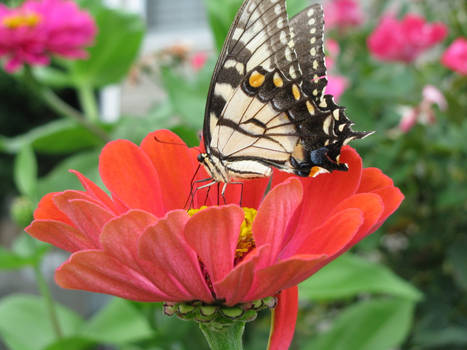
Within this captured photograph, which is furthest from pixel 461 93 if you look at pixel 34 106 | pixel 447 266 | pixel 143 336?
pixel 34 106

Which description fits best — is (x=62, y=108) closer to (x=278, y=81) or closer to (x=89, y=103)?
(x=89, y=103)

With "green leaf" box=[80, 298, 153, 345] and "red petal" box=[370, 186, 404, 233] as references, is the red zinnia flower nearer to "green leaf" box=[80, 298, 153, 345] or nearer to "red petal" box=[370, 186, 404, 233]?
"red petal" box=[370, 186, 404, 233]

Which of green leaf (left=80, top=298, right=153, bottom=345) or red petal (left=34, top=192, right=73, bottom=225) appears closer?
red petal (left=34, top=192, right=73, bottom=225)

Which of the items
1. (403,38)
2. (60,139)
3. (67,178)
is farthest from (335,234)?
(403,38)

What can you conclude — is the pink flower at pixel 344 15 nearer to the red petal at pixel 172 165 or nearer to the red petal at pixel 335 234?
the red petal at pixel 172 165

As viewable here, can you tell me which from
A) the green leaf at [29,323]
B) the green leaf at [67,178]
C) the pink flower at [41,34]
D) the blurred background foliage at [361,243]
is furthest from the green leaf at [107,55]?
the green leaf at [29,323]

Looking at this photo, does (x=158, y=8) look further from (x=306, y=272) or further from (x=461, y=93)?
(x=306, y=272)

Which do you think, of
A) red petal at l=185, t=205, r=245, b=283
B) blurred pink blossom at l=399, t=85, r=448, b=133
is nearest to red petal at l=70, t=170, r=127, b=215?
red petal at l=185, t=205, r=245, b=283
